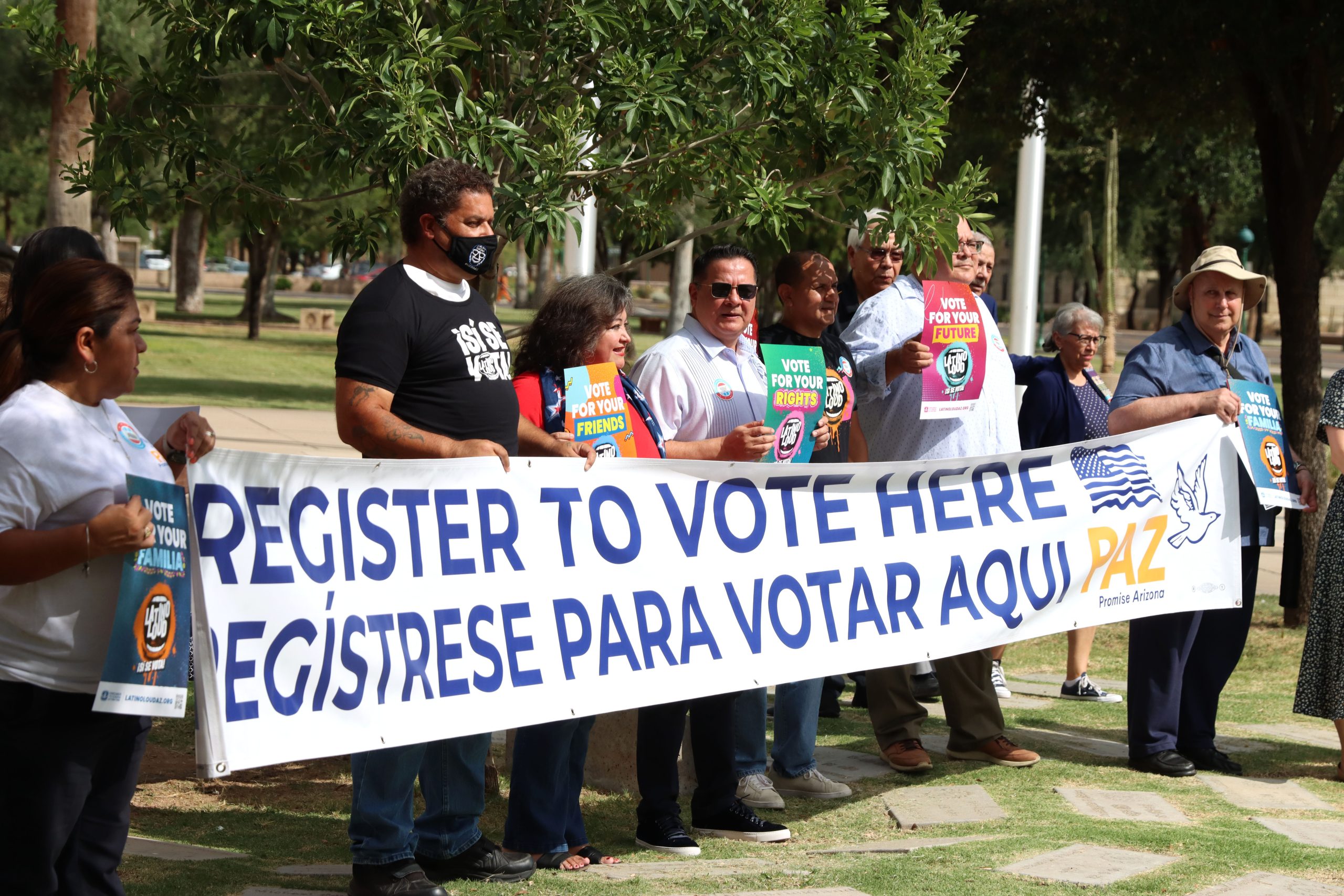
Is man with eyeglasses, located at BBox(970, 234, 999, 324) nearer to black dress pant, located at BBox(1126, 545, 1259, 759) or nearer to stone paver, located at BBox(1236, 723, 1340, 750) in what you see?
black dress pant, located at BBox(1126, 545, 1259, 759)

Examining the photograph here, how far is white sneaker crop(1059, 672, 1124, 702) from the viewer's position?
25.4 feet

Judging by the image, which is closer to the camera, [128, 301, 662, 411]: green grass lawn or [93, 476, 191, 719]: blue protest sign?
[93, 476, 191, 719]: blue protest sign

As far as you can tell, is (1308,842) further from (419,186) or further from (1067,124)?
(1067,124)

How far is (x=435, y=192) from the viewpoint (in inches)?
173

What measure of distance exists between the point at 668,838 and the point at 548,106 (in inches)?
109

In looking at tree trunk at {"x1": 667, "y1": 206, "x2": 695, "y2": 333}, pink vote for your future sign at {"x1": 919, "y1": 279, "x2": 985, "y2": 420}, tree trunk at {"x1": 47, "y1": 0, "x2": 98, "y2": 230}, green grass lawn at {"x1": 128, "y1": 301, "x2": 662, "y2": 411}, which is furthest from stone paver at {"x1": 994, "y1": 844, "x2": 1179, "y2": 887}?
tree trunk at {"x1": 667, "y1": 206, "x2": 695, "y2": 333}

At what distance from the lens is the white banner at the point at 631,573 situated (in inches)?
152

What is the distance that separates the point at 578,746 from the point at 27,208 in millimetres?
68620

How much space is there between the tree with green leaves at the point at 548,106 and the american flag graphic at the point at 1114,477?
1104mm

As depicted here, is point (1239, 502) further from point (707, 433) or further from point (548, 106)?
point (548, 106)

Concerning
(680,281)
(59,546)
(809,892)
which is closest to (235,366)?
(680,281)

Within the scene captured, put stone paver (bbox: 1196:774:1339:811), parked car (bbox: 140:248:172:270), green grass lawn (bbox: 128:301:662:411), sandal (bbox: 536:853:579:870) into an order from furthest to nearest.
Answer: parked car (bbox: 140:248:172:270), green grass lawn (bbox: 128:301:662:411), stone paver (bbox: 1196:774:1339:811), sandal (bbox: 536:853:579:870)

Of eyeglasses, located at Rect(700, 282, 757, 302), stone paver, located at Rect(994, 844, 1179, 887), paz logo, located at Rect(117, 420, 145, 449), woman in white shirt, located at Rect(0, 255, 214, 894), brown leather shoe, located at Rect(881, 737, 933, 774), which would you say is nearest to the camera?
woman in white shirt, located at Rect(0, 255, 214, 894)

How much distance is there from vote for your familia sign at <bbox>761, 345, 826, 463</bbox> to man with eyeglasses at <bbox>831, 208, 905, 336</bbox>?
0.87 metres
